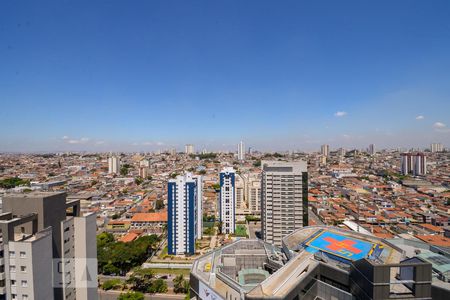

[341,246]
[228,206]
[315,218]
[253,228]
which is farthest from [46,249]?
[315,218]

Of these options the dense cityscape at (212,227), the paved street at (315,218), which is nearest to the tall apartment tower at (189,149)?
the dense cityscape at (212,227)

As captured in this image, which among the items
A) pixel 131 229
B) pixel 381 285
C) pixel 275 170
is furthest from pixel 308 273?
pixel 131 229

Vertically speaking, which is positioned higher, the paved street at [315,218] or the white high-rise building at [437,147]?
the white high-rise building at [437,147]

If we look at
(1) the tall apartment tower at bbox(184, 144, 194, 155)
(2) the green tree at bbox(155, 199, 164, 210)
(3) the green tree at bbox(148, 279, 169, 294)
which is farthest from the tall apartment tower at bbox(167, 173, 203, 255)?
(1) the tall apartment tower at bbox(184, 144, 194, 155)

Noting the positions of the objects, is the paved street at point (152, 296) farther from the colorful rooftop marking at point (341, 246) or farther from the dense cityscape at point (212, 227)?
the colorful rooftop marking at point (341, 246)

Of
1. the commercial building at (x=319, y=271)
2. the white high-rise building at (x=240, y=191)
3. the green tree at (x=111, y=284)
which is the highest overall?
the commercial building at (x=319, y=271)

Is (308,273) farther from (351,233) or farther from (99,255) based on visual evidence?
(99,255)
